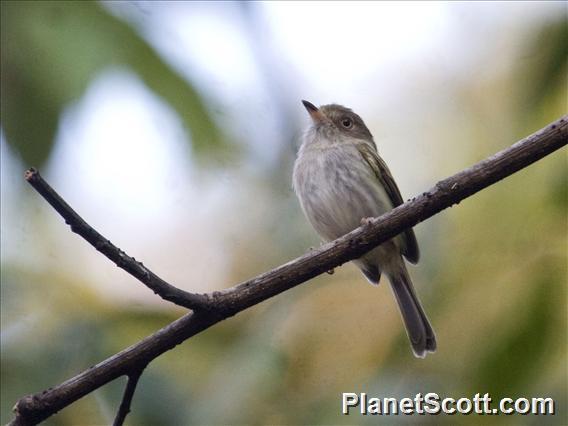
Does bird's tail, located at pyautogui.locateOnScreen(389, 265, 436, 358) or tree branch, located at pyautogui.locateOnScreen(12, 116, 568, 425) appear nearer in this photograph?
tree branch, located at pyautogui.locateOnScreen(12, 116, 568, 425)

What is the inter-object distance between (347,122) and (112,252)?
254cm

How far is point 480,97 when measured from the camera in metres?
4.30

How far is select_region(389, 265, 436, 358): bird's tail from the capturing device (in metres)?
3.48

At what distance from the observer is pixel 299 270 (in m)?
2.83

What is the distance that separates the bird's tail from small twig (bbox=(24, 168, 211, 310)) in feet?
3.63

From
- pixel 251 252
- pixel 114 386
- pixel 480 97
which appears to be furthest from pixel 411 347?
pixel 480 97

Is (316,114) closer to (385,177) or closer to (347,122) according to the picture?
(347,122)

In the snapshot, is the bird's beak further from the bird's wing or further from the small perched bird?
the bird's wing

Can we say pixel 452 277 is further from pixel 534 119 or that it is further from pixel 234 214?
pixel 234 214

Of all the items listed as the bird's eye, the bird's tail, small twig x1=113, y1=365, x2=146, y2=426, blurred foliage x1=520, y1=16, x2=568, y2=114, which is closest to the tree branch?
small twig x1=113, y1=365, x2=146, y2=426

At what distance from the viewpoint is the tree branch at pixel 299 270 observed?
262 cm

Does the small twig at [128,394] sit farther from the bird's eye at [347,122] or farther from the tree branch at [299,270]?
the bird's eye at [347,122]

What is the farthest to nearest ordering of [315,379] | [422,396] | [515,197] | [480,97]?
[480,97] < [515,197] < [315,379] < [422,396]

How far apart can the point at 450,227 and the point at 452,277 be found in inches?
14.2
